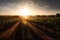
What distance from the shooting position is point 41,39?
16453mm
